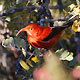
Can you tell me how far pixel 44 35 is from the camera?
2.48 meters

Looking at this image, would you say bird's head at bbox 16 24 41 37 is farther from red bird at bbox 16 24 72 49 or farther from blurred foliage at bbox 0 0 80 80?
blurred foliage at bbox 0 0 80 80

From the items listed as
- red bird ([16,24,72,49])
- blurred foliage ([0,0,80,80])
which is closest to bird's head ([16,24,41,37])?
red bird ([16,24,72,49])

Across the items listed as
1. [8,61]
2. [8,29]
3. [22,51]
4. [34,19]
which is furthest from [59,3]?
[22,51]

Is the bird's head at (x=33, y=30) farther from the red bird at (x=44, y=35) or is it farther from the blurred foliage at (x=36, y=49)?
the blurred foliage at (x=36, y=49)

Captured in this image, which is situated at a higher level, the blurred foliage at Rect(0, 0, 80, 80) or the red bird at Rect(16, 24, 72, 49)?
the blurred foliage at Rect(0, 0, 80, 80)

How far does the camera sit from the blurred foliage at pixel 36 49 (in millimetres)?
579

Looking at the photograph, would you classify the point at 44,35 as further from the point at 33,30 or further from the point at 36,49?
the point at 36,49

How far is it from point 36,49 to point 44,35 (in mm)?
1022

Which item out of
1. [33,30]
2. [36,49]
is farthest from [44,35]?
[36,49]

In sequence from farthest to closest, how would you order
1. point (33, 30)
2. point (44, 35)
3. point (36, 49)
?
point (44, 35), point (33, 30), point (36, 49)

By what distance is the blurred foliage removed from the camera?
0.58 metres

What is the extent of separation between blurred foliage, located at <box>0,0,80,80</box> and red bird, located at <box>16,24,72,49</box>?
10cm

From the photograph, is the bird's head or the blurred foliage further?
the bird's head

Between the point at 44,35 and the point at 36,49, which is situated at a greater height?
the point at 36,49
